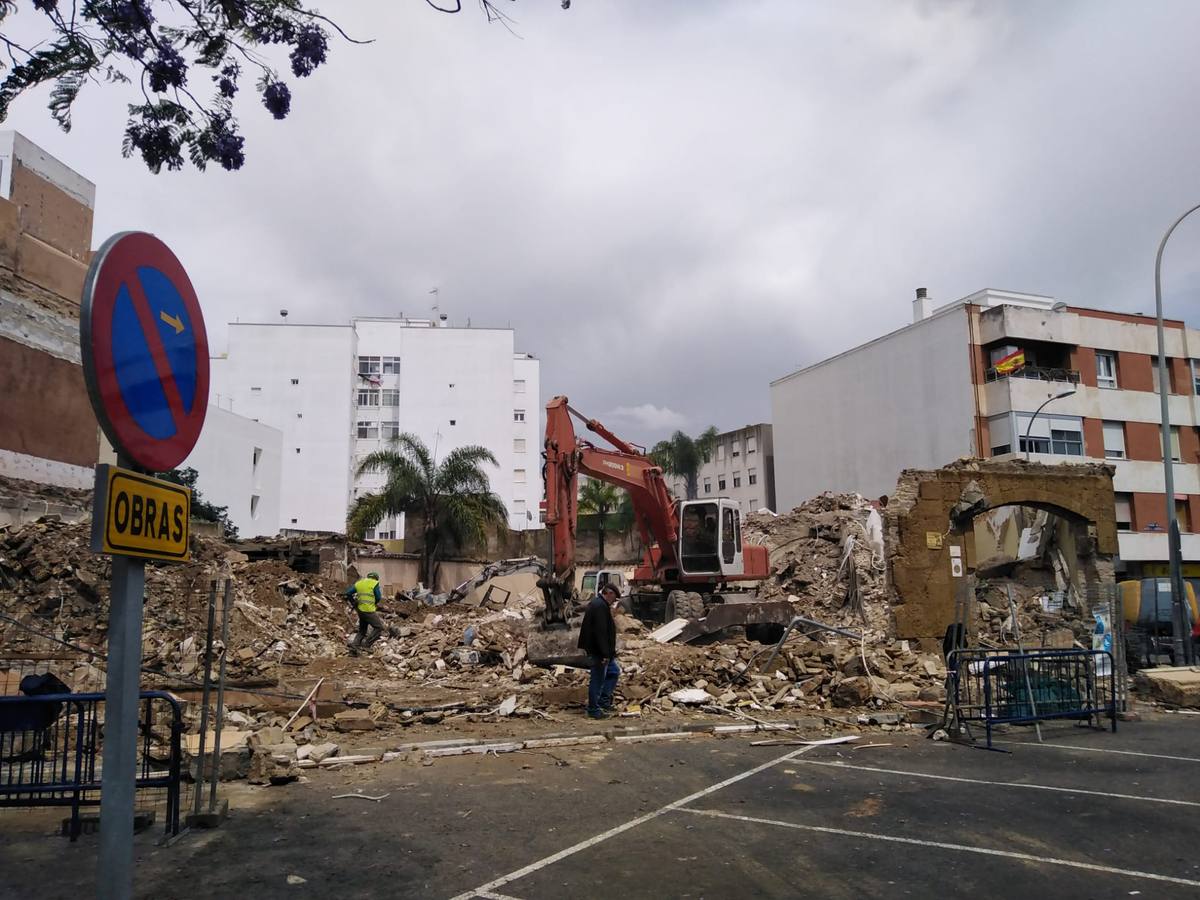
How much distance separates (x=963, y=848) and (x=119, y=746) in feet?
17.4

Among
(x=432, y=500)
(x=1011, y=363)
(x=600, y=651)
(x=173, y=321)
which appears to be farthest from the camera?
(x=1011, y=363)

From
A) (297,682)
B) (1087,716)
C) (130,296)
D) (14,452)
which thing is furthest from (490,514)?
(130,296)

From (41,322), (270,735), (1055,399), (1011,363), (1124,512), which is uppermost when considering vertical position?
(1011,363)

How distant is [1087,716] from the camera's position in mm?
11055

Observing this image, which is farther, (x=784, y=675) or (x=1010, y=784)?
(x=784, y=675)

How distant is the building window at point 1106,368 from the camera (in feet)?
131

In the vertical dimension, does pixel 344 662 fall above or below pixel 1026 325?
below

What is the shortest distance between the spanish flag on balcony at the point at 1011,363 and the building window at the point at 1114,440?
5296mm

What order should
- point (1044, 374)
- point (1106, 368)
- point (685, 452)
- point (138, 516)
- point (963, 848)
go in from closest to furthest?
point (138, 516) → point (963, 848) → point (1044, 374) → point (1106, 368) → point (685, 452)

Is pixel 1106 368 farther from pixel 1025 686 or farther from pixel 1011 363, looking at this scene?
pixel 1025 686

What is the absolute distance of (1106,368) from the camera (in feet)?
132

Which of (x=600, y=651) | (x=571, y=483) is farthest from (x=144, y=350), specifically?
(x=571, y=483)

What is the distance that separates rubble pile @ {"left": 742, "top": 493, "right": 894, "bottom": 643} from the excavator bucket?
8835mm

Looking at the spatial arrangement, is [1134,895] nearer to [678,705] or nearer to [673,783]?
[673,783]
